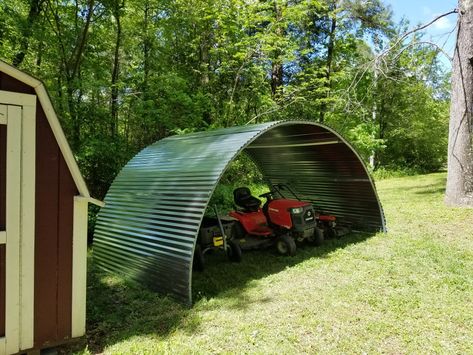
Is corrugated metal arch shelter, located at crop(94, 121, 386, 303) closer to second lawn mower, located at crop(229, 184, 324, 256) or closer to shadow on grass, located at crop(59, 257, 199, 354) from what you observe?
shadow on grass, located at crop(59, 257, 199, 354)

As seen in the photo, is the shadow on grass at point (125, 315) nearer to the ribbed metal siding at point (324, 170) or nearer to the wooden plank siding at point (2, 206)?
the wooden plank siding at point (2, 206)

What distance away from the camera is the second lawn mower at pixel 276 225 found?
6594mm

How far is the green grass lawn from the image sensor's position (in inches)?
143

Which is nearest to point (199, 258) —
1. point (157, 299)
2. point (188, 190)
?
point (157, 299)

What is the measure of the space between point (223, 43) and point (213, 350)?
11630mm

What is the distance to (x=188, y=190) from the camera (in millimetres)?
5031

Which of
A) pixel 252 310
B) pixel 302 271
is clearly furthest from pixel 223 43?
pixel 252 310

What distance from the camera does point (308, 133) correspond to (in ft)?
23.9

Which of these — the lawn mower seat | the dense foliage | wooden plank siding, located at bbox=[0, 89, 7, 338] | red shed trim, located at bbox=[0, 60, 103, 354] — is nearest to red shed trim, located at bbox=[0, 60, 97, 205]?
red shed trim, located at bbox=[0, 60, 103, 354]

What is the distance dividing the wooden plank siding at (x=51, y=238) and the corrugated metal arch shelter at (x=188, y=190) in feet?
4.44

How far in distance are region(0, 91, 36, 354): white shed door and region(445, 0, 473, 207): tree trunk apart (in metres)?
9.18

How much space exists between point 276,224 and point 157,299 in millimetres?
2791

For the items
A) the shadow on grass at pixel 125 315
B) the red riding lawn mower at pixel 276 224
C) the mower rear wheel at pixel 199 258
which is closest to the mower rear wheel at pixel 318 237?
the red riding lawn mower at pixel 276 224

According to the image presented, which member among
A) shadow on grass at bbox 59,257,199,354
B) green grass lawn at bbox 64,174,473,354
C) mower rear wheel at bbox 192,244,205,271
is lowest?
shadow on grass at bbox 59,257,199,354
